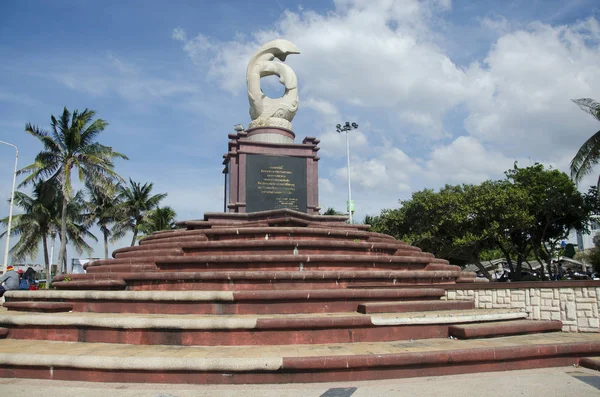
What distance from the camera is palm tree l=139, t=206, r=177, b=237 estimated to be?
132ft

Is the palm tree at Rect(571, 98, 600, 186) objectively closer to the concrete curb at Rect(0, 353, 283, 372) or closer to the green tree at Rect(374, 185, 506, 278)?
the green tree at Rect(374, 185, 506, 278)

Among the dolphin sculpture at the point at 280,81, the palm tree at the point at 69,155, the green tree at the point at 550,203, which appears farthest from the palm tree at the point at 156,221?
the green tree at the point at 550,203

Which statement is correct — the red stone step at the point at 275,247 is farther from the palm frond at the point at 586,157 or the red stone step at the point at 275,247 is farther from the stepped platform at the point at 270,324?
the palm frond at the point at 586,157

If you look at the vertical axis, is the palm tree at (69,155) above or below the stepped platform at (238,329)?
above

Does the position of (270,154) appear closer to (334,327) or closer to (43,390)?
(334,327)

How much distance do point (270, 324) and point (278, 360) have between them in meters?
1.08

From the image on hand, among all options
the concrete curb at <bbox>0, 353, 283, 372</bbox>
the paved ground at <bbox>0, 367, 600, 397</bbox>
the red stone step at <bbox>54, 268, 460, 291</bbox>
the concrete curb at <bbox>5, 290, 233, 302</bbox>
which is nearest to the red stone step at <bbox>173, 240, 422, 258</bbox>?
the red stone step at <bbox>54, 268, 460, 291</bbox>

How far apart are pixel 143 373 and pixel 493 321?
6.14 meters

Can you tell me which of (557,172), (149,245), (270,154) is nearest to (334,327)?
(149,245)

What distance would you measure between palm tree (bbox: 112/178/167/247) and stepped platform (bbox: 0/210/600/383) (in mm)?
31691

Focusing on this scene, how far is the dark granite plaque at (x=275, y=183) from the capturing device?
631 inches

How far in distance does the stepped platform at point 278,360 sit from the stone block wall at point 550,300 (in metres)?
1.65

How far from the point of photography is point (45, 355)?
6.09 m

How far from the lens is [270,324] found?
22.4ft
